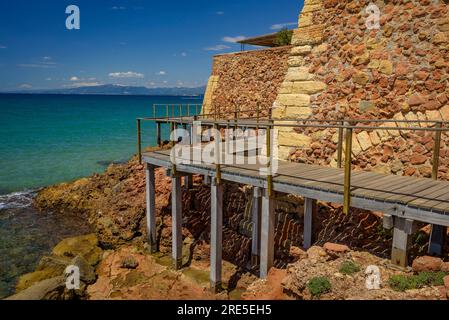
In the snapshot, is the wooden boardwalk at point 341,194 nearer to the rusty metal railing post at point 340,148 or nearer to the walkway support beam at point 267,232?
the walkway support beam at point 267,232

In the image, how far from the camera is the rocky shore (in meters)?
5.46

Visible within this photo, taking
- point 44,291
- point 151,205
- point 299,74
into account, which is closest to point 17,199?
Result: point 151,205

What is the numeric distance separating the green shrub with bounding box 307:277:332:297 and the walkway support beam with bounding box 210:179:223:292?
3.15 metres

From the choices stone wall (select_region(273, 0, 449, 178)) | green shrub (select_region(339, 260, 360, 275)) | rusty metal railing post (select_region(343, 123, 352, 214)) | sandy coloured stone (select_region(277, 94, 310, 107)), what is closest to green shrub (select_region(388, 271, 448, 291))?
green shrub (select_region(339, 260, 360, 275))

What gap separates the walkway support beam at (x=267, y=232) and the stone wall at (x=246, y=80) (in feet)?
30.5

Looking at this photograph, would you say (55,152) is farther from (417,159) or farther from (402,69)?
(417,159)

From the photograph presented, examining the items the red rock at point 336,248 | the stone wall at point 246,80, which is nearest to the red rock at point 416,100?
the red rock at point 336,248

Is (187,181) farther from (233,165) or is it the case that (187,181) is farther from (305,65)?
(305,65)

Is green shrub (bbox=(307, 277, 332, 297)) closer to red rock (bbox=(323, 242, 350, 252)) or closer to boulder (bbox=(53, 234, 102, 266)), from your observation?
red rock (bbox=(323, 242, 350, 252))

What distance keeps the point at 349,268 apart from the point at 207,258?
554 cm

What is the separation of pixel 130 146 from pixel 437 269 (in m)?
37.2

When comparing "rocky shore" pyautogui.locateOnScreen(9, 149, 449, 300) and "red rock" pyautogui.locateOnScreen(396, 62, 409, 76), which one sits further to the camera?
"red rock" pyautogui.locateOnScreen(396, 62, 409, 76)
